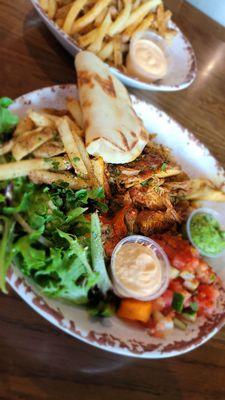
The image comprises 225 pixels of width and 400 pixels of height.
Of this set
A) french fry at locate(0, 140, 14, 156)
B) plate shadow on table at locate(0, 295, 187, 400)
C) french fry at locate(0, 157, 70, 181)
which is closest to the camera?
plate shadow on table at locate(0, 295, 187, 400)

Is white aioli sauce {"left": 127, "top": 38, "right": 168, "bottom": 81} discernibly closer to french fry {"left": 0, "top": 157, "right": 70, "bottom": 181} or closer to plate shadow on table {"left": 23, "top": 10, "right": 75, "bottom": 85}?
plate shadow on table {"left": 23, "top": 10, "right": 75, "bottom": 85}

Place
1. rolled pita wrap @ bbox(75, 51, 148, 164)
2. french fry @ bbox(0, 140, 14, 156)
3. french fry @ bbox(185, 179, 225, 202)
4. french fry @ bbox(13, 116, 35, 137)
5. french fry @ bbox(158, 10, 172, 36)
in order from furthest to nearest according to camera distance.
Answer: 1. french fry @ bbox(158, 10, 172, 36)
2. french fry @ bbox(185, 179, 225, 202)
3. rolled pita wrap @ bbox(75, 51, 148, 164)
4. french fry @ bbox(13, 116, 35, 137)
5. french fry @ bbox(0, 140, 14, 156)

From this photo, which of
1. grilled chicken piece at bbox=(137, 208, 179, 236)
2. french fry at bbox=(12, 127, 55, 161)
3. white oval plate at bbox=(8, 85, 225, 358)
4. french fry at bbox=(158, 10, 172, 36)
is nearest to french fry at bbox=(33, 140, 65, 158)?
french fry at bbox=(12, 127, 55, 161)

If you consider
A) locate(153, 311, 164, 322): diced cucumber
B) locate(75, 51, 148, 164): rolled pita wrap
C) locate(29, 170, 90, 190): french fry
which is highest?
locate(75, 51, 148, 164): rolled pita wrap

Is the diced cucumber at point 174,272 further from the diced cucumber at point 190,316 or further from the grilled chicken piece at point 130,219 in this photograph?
the grilled chicken piece at point 130,219

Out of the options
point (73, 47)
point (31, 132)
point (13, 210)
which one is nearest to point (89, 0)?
point (73, 47)

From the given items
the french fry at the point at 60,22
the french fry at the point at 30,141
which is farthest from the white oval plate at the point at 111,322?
the french fry at the point at 60,22

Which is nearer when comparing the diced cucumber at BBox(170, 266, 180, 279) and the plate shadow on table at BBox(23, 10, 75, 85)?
the diced cucumber at BBox(170, 266, 180, 279)

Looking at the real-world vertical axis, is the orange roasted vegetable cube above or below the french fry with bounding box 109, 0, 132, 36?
below
